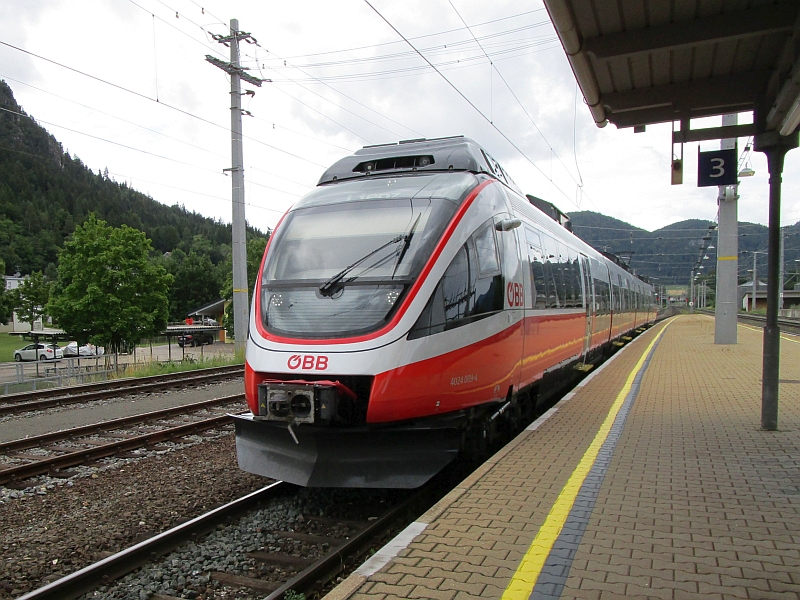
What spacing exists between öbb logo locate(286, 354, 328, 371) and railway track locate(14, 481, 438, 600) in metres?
1.41

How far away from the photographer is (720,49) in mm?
6484

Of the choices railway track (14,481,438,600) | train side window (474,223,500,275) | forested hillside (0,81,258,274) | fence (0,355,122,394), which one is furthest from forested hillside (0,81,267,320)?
railway track (14,481,438,600)

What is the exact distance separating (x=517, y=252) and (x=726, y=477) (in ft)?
11.2

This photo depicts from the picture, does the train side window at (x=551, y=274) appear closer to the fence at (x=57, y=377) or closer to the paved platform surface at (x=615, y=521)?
the paved platform surface at (x=615, y=521)

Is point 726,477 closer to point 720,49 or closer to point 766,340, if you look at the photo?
point 766,340

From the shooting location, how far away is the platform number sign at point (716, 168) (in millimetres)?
7727

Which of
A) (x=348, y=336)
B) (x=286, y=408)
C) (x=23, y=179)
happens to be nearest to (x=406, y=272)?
(x=348, y=336)

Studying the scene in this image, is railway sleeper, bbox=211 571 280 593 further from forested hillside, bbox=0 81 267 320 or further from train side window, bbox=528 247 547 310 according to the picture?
forested hillside, bbox=0 81 267 320

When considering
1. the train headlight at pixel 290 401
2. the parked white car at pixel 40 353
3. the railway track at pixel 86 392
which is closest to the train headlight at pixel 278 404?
the train headlight at pixel 290 401

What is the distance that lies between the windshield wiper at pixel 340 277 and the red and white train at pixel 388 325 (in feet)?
0.04

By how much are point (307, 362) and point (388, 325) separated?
0.79 m

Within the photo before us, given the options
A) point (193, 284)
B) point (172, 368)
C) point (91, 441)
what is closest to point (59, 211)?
point (193, 284)

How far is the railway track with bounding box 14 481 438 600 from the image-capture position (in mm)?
4445

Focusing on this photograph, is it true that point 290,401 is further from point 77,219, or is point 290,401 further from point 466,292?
point 77,219
